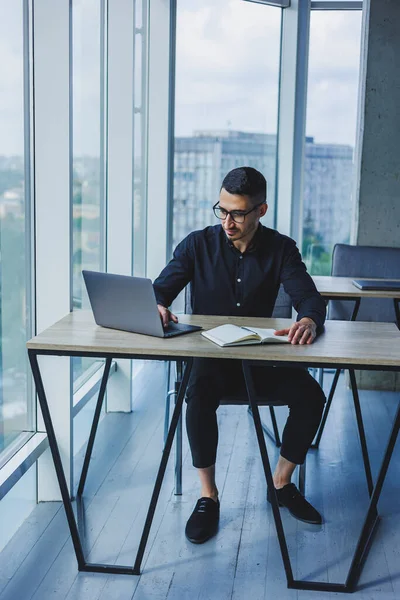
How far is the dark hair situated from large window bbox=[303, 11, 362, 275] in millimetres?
2587

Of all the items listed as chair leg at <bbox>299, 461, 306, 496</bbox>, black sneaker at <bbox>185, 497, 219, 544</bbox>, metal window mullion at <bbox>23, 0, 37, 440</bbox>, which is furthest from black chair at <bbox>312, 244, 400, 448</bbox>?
metal window mullion at <bbox>23, 0, 37, 440</bbox>

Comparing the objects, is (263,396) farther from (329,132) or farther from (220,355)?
(329,132)

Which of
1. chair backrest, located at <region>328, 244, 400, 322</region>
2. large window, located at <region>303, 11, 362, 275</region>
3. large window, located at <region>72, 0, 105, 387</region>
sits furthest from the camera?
large window, located at <region>303, 11, 362, 275</region>

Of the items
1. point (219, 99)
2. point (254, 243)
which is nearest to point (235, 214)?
point (254, 243)

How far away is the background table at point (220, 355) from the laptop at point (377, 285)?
1.11 meters

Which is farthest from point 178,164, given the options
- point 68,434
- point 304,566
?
point 304,566

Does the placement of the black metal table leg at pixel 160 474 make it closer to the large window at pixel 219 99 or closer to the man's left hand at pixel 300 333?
the man's left hand at pixel 300 333

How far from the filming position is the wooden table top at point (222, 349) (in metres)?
2.24

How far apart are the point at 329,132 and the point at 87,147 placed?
221 cm

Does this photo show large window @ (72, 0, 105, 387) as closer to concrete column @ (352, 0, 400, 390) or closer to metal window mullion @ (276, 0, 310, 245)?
concrete column @ (352, 0, 400, 390)

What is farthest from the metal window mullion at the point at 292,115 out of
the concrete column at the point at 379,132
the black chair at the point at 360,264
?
the black chair at the point at 360,264

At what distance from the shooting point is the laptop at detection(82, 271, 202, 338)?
2.37m

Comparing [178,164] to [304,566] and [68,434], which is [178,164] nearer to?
[68,434]

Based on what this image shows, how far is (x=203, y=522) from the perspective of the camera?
8.93 ft
